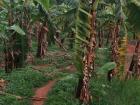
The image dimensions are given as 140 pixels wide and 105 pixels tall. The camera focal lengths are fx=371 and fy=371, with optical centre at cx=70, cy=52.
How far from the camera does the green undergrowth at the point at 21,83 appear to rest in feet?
51.5

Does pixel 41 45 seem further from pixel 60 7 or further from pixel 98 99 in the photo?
pixel 98 99

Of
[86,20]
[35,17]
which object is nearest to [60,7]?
[35,17]

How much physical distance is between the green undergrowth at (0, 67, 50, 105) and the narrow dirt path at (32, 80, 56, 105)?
0.97ft

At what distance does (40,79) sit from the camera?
19.5 metres

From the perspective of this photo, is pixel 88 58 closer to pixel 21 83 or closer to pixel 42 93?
pixel 42 93

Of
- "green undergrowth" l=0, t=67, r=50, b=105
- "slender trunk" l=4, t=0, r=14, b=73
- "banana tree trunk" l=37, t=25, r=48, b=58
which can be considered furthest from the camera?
"banana tree trunk" l=37, t=25, r=48, b=58

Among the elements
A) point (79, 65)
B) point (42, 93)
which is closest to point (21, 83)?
point (42, 93)

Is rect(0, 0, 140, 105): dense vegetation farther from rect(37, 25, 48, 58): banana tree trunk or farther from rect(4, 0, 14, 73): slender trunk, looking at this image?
rect(37, 25, 48, 58): banana tree trunk

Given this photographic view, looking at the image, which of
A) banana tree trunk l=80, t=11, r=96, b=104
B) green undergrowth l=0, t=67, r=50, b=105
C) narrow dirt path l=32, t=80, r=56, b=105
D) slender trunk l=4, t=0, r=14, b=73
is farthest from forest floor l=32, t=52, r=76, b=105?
banana tree trunk l=80, t=11, r=96, b=104

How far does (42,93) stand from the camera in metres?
17.3

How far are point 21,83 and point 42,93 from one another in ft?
→ 4.58

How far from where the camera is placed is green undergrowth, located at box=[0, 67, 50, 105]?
1569 centimetres

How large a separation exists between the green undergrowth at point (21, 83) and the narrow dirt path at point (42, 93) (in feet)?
0.97

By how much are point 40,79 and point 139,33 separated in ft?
21.4
